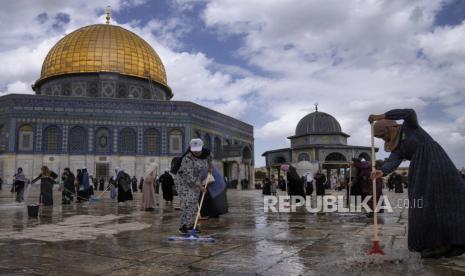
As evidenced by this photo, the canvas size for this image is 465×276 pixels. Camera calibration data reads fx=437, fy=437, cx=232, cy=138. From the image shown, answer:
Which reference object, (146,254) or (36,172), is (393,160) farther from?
(36,172)

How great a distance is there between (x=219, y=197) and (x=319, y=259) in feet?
10.8

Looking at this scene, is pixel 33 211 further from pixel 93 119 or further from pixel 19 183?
pixel 93 119

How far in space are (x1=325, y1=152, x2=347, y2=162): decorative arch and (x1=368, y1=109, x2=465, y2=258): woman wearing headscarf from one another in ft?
139

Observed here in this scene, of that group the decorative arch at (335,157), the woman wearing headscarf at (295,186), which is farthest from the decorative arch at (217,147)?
the woman wearing headscarf at (295,186)

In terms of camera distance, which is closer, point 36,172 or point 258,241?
point 258,241

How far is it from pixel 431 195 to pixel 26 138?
29.5 meters

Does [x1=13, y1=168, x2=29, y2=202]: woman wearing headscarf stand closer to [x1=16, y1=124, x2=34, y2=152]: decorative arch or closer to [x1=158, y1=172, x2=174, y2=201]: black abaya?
[x1=158, y1=172, x2=174, y2=201]: black abaya

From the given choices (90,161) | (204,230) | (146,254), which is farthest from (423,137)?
(90,161)

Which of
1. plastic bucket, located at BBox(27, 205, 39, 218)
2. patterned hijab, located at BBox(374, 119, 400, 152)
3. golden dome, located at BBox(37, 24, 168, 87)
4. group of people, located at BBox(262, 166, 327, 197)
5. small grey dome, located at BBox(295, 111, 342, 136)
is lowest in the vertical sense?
plastic bucket, located at BBox(27, 205, 39, 218)

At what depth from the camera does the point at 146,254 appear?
3.80 m

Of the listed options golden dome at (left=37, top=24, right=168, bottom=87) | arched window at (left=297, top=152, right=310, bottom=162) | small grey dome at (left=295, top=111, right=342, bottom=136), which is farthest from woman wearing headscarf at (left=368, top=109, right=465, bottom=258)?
small grey dome at (left=295, top=111, right=342, bottom=136)

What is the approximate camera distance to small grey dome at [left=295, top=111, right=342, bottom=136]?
1843 inches

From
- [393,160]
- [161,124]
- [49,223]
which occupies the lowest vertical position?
[49,223]

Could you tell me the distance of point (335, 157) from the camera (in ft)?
150
